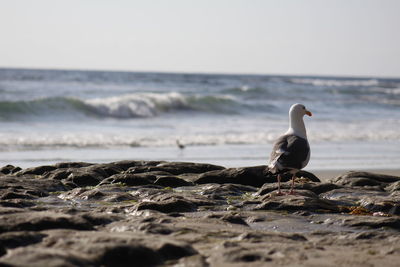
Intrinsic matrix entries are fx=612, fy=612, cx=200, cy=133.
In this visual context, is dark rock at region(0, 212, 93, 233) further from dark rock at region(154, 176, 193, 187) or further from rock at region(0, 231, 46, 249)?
dark rock at region(154, 176, 193, 187)

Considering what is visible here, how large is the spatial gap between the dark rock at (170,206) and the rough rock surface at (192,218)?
0.04 feet

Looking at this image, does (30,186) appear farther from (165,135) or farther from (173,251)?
(165,135)

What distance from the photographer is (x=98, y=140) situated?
15.0 metres

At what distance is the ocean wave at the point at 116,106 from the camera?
22.6m

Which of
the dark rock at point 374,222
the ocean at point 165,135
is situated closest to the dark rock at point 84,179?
the ocean at point 165,135

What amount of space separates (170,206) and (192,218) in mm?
488

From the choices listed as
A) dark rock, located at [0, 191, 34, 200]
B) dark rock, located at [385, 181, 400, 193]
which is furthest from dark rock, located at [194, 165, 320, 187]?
Result: dark rock, located at [0, 191, 34, 200]

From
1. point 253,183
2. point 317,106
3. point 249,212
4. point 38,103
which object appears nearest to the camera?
point 249,212

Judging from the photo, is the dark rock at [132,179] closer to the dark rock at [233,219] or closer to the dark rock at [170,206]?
the dark rock at [170,206]

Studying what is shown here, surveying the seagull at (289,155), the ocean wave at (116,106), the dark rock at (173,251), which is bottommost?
the dark rock at (173,251)

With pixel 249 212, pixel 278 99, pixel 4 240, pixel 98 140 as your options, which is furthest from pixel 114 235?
pixel 278 99

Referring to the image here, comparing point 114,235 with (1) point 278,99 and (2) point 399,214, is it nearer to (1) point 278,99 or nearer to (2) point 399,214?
(2) point 399,214

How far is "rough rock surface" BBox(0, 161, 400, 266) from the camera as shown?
3.84m

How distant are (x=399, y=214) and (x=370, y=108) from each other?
28.9 meters
